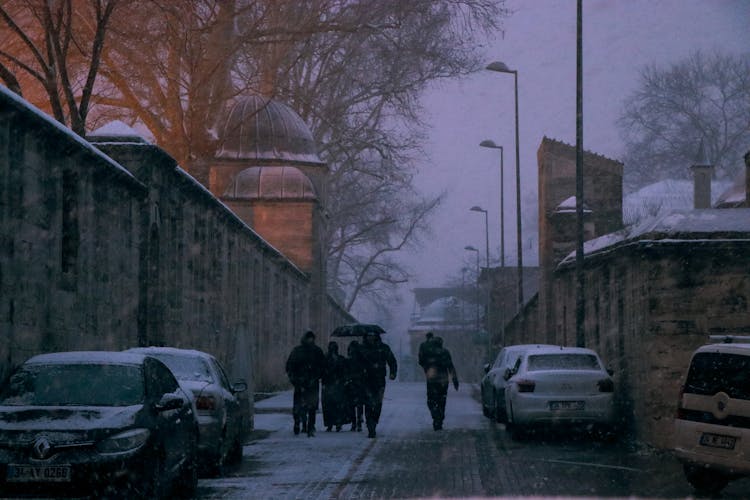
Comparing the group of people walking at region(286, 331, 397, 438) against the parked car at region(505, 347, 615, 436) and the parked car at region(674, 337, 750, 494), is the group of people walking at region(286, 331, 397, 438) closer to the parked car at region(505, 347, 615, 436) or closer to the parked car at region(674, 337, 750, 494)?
the parked car at region(505, 347, 615, 436)

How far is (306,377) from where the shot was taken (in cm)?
2148

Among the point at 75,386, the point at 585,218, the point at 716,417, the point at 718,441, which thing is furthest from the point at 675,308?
the point at 585,218

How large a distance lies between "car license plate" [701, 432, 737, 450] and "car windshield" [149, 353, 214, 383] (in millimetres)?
5907

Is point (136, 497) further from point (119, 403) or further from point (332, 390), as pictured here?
point (332, 390)

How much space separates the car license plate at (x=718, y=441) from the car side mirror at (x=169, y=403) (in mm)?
5090

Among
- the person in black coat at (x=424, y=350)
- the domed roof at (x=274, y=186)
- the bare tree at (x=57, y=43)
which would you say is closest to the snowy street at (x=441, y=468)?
the person in black coat at (x=424, y=350)

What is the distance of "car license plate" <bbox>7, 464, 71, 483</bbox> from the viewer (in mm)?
9930

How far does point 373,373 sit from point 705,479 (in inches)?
387

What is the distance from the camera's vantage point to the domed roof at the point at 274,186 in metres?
56.2

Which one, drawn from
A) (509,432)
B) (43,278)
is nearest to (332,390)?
(509,432)

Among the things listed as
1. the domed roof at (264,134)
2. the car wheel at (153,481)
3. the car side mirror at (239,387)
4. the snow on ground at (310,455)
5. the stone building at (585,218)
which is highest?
the domed roof at (264,134)

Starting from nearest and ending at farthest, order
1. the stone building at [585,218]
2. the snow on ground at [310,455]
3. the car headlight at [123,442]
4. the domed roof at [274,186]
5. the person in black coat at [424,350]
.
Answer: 1. the car headlight at [123,442]
2. the snow on ground at [310,455]
3. the person in black coat at [424,350]
4. the stone building at [585,218]
5. the domed roof at [274,186]

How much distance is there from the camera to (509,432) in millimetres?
21297

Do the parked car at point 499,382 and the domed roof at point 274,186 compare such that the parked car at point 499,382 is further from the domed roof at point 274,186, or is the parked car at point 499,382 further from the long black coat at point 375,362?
the domed roof at point 274,186
